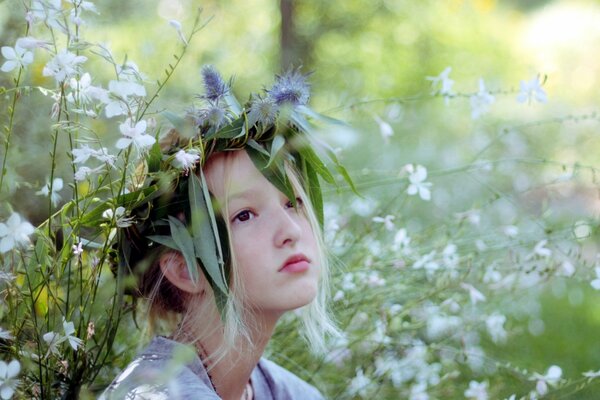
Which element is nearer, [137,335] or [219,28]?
[137,335]

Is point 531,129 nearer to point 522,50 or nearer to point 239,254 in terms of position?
point 522,50

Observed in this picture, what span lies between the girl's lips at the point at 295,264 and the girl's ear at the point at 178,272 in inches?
5.8

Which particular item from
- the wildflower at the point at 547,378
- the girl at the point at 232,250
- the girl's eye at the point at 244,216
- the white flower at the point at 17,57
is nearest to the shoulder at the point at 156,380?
the girl at the point at 232,250

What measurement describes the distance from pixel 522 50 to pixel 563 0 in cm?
112

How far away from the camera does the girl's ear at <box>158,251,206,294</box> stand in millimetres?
1495

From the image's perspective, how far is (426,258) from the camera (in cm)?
200

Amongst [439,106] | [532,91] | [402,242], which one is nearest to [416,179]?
[402,242]

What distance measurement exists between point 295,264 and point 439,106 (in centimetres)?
413

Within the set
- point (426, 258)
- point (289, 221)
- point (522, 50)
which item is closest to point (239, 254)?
point (289, 221)

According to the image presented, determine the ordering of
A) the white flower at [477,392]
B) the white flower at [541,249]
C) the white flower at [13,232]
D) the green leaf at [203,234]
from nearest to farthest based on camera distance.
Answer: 1. the white flower at [13,232]
2. the green leaf at [203,234]
3. the white flower at [477,392]
4. the white flower at [541,249]

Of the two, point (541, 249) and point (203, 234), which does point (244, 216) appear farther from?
point (541, 249)

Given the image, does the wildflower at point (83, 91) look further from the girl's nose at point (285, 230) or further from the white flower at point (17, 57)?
the girl's nose at point (285, 230)

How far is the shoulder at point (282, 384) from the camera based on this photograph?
5.60 ft

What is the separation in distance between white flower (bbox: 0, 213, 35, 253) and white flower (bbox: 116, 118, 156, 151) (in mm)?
169
